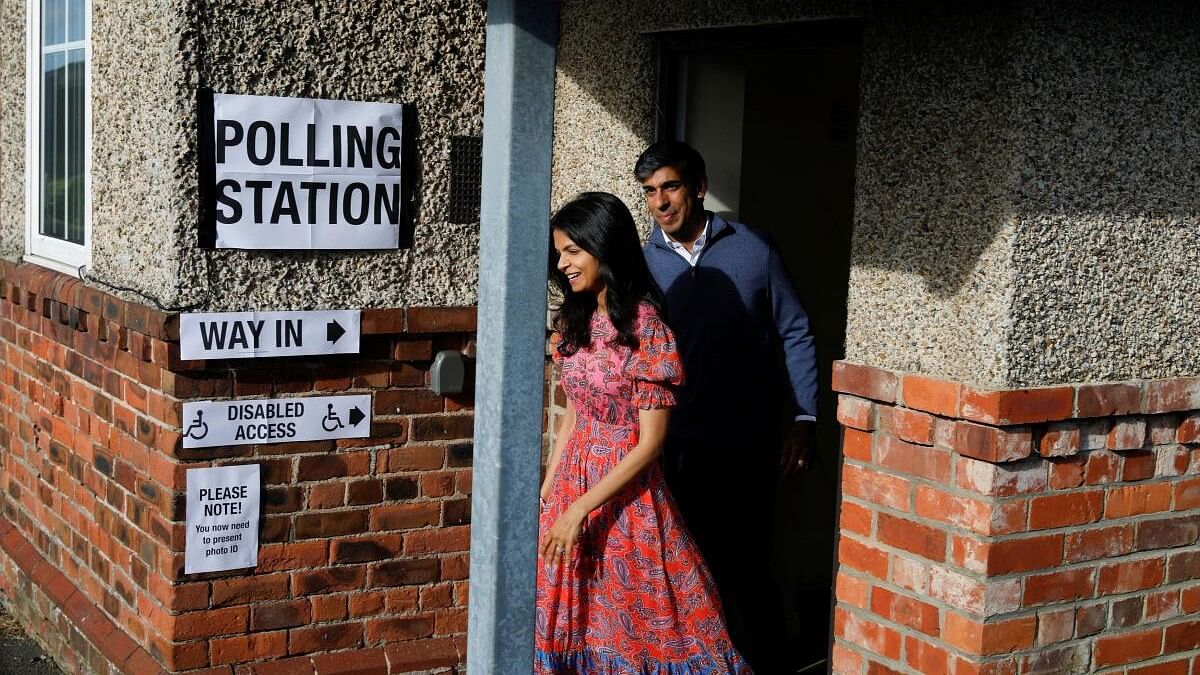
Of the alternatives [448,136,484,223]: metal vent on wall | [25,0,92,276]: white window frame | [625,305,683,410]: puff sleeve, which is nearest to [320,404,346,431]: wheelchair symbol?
[448,136,484,223]: metal vent on wall

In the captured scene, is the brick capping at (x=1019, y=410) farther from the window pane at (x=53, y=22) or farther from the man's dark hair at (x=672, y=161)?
the window pane at (x=53, y=22)

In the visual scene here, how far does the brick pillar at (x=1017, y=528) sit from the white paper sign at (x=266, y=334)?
1.58 metres

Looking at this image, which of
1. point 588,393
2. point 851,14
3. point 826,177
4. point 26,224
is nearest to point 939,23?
point 851,14

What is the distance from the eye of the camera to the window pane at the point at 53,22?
5.25 meters

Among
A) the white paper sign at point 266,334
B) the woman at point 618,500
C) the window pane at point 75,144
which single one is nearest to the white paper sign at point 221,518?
the white paper sign at point 266,334

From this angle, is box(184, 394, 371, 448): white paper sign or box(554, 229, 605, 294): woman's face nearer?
box(554, 229, 605, 294): woman's face

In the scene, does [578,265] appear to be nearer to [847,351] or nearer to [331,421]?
[847,351]

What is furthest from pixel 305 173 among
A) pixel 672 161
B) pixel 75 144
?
pixel 75 144

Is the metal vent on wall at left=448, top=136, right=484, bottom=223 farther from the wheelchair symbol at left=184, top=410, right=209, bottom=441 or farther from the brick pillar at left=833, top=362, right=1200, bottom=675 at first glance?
the brick pillar at left=833, top=362, right=1200, bottom=675

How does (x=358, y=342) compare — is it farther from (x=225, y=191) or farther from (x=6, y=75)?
(x=6, y=75)

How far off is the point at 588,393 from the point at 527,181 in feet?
4.85

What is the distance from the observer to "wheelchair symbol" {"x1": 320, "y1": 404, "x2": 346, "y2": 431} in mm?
4344

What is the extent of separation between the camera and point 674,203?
13.9 ft

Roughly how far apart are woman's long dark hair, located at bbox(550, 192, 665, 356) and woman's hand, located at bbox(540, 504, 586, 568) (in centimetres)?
48
